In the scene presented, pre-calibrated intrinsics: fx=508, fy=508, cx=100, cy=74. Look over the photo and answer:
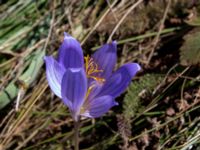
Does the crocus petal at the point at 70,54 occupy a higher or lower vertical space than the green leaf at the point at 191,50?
higher

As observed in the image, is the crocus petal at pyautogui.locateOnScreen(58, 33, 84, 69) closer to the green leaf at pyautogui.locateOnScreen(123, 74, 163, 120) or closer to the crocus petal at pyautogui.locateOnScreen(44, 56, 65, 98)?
the crocus petal at pyautogui.locateOnScreen(44, 56, 65, 98)

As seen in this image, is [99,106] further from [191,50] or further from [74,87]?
[191,50]

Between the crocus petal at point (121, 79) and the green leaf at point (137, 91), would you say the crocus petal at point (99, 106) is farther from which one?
the green leaf at point (137, 91)

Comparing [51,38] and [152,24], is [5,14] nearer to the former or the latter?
[51,38]

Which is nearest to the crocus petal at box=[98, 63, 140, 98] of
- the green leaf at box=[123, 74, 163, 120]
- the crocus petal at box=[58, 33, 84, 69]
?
the crocus petal at box=[58, 33, 84, 69]

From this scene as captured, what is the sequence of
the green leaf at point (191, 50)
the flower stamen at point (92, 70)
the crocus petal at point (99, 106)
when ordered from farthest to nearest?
the green leaf at point (191, 50) < the flower stamen at point (92, 70) < the crocus petal at point (99, 106)

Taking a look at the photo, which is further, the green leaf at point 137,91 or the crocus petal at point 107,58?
the green leaf at point 137,91

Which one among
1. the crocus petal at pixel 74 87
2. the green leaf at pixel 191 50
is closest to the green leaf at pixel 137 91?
the green leaf at pixel 191 50
